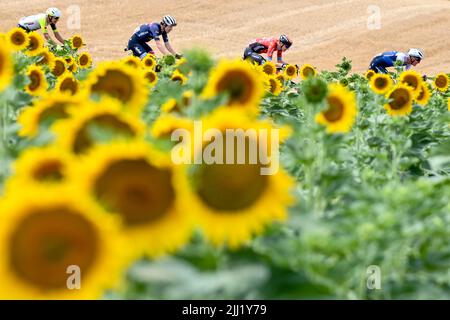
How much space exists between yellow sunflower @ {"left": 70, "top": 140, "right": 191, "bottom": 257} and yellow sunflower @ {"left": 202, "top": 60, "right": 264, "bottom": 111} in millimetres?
1289

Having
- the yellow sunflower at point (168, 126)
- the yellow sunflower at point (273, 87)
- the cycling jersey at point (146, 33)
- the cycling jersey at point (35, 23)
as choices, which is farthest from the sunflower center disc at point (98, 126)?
the cycling jersey at point (146, 33)

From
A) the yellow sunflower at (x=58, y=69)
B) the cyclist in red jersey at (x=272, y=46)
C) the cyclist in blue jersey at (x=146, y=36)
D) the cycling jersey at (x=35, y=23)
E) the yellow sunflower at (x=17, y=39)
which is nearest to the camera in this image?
the yellow sunflower at (x=58, y=69)

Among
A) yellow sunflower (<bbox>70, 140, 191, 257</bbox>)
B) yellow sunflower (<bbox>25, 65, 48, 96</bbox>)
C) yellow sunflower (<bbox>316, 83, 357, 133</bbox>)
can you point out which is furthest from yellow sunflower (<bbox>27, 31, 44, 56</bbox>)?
yellow sunflower (<bbox>70, 140, 191, 257</bbox>)

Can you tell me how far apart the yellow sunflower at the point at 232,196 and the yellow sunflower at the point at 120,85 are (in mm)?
1129

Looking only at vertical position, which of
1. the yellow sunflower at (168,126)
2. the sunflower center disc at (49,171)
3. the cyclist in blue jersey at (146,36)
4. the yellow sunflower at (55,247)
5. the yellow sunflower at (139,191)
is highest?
the cyclist in blue jersey at (146,36)

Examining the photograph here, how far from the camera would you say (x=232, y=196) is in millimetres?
1672

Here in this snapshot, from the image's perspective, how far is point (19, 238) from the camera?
141 cm

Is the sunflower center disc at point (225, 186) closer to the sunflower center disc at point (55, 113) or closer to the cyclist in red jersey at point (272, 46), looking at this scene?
the sunflower center disc at point (55, 113)

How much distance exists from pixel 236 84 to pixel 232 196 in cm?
131

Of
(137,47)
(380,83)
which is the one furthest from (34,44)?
(137,47)

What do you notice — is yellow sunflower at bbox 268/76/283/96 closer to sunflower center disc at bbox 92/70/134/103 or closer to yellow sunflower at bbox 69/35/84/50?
sunflower center disc at bbox 92/70/134/103

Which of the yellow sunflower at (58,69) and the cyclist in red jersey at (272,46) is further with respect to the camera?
the cyclist in red jersey at (272,46)

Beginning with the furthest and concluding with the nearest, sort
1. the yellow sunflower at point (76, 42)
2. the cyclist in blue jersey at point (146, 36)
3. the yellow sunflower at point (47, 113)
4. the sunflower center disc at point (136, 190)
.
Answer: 1. the cyclist in blue jersey at point (146, 36)
2. the yellow sunflower at point (76, 42)
3. the yellow sunflower at point (47, 113)
4. the sunflower center disc at point (136, 190)

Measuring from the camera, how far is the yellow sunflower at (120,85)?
2830mm
